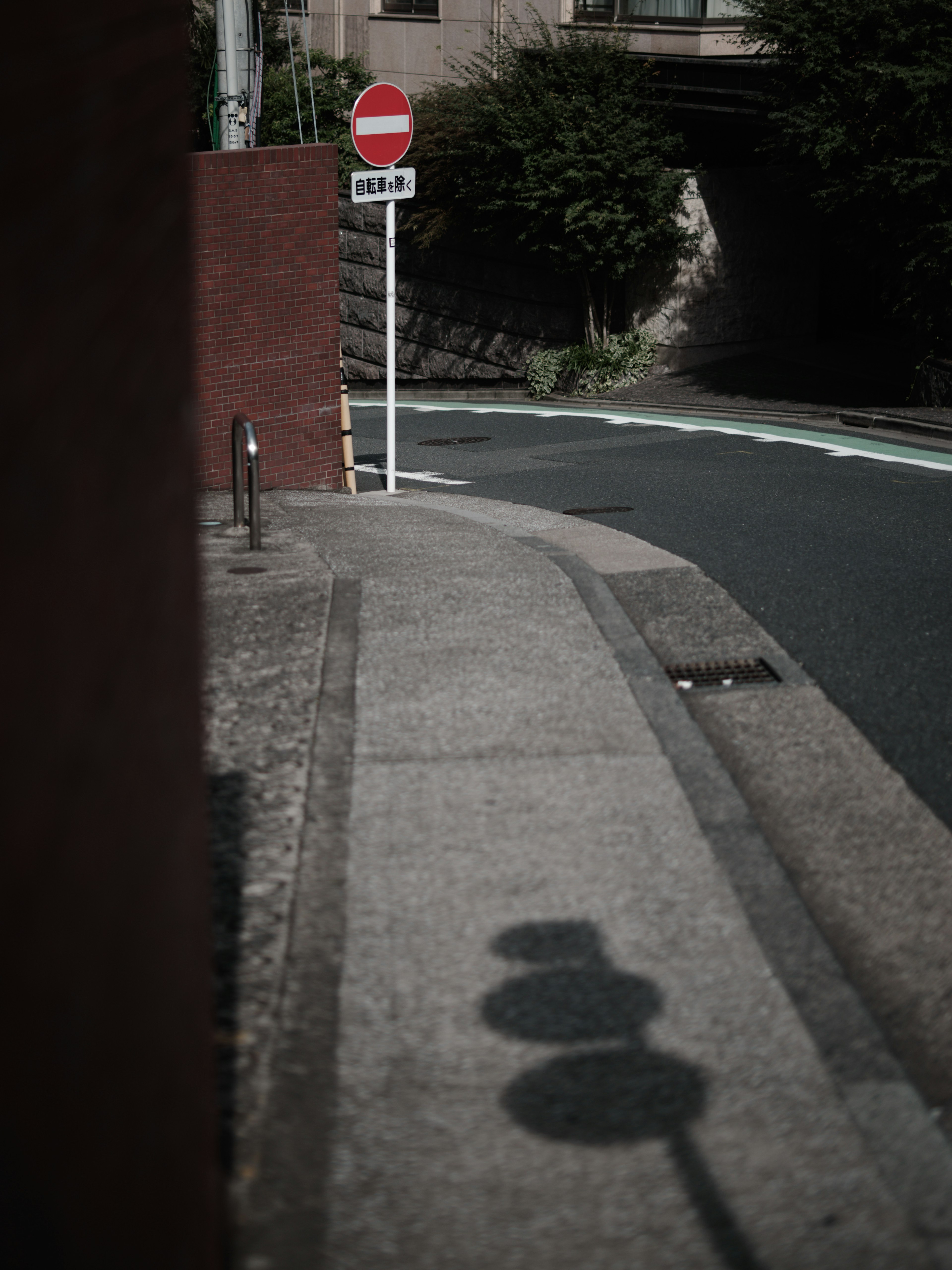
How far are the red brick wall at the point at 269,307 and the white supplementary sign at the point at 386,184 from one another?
2.13 feet

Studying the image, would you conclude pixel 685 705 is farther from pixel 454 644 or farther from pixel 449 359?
pixel 449 359

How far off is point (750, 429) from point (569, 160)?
785 cm

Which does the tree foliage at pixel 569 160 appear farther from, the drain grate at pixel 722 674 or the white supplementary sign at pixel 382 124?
the drain grate at pixel 722 674

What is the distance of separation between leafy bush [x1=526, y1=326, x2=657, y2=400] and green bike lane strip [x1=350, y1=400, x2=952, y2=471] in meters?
1.56

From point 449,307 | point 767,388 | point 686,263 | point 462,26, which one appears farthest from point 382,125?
point 462,26

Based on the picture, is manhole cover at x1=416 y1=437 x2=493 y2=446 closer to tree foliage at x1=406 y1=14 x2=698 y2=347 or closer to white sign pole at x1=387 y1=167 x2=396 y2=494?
white sign pole at x1=387 y1=167 x2=396 y2=494

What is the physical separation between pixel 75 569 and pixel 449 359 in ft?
81.6

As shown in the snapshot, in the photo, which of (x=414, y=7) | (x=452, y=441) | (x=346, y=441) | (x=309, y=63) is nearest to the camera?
(x=346, y=441)

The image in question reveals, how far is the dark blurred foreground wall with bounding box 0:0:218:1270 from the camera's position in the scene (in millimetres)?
1292


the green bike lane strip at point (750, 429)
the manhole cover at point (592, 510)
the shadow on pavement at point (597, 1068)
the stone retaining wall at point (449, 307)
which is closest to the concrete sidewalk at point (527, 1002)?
the shadow on pavement at point (597, 1068)

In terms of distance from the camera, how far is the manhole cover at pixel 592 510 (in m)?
10.8

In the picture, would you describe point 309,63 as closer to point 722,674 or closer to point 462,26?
point 462,26

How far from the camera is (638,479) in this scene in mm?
12398

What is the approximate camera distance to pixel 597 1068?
3.08 m
